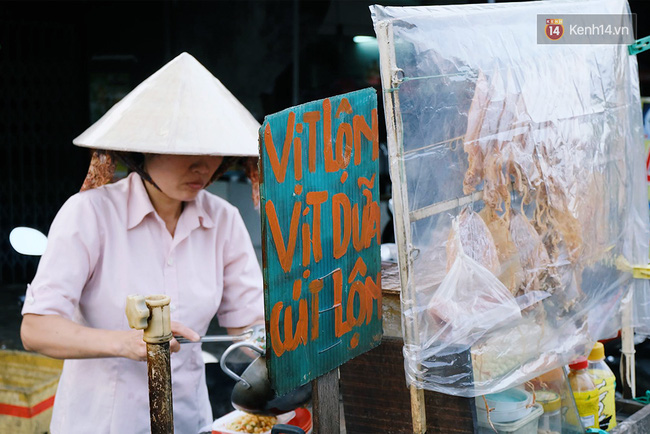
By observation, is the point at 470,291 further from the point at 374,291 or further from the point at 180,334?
the point at 180,334

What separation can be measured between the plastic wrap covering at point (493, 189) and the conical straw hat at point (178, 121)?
1.88ft

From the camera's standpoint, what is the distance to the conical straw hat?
2047 millimetres

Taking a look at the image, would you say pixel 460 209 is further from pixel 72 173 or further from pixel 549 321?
pixel 72 173

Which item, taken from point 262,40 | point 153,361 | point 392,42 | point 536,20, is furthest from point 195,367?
point 262,40

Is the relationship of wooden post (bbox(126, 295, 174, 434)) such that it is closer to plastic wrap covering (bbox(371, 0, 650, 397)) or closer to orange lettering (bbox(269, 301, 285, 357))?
orange lettering (bbox(269, 301, 285, 357))

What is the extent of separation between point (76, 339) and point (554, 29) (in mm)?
1460

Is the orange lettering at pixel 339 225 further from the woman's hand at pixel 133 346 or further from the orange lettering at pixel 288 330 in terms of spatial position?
the woman's hand at pixel 133 346

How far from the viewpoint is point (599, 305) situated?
2289mm

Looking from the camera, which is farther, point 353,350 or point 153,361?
point 353,350

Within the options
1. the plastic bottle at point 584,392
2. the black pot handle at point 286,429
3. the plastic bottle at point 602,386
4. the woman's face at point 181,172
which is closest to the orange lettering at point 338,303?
the black pot handle at point 286,429

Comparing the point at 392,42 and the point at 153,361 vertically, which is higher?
the point at 392,42

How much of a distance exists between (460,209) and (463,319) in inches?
9.8

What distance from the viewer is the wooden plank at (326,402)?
1.74 m

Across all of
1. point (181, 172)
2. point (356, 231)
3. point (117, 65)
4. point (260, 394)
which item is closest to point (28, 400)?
point (181, 172)
